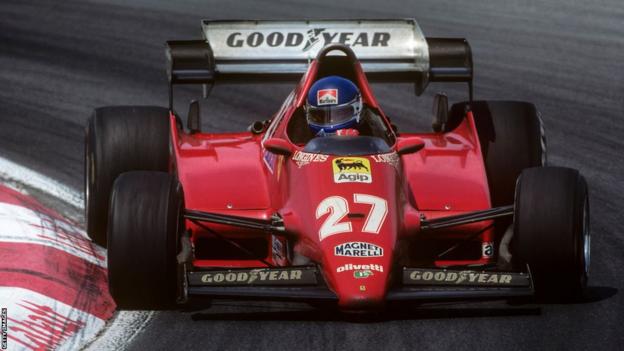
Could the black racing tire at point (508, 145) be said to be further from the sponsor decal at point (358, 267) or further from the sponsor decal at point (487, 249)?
the sponsor decal at point (358, 267)

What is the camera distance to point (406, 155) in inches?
449

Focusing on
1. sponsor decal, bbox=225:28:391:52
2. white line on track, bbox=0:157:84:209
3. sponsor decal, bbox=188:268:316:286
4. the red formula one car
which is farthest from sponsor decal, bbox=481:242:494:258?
white line on track, bbox=0:157:84:209

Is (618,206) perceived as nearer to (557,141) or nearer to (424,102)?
(557,141)

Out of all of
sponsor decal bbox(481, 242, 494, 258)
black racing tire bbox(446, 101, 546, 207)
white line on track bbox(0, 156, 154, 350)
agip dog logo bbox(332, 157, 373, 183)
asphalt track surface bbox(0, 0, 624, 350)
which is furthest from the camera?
black racing tire bbox(446, 101, 546, 207)

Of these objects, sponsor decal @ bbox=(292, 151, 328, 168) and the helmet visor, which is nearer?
sponsor decal @ bbox=(292, 151, 328, 168)

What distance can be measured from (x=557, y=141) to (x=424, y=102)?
7.36 feet

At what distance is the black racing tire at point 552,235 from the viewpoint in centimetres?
958

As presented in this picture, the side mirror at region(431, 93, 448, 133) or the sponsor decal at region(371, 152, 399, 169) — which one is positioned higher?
the sponsor decal at region(371, 152, 399, 169)

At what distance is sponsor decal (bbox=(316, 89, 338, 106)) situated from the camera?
10.8 metres

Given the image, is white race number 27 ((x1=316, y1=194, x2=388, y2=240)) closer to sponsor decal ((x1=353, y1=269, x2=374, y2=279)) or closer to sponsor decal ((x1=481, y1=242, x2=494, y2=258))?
sponsor decal ((x1=353, y1=269, x2=374, y2=279))

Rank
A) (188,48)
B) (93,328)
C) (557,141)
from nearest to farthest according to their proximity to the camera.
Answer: (93,328) → (188,48) → (557,141)

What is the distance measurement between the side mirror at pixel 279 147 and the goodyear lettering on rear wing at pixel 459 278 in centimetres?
151

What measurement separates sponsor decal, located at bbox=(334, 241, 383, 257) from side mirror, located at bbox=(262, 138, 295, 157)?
1324mm

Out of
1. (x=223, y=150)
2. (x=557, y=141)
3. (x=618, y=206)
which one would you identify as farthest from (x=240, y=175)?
(x=557, y=141)
